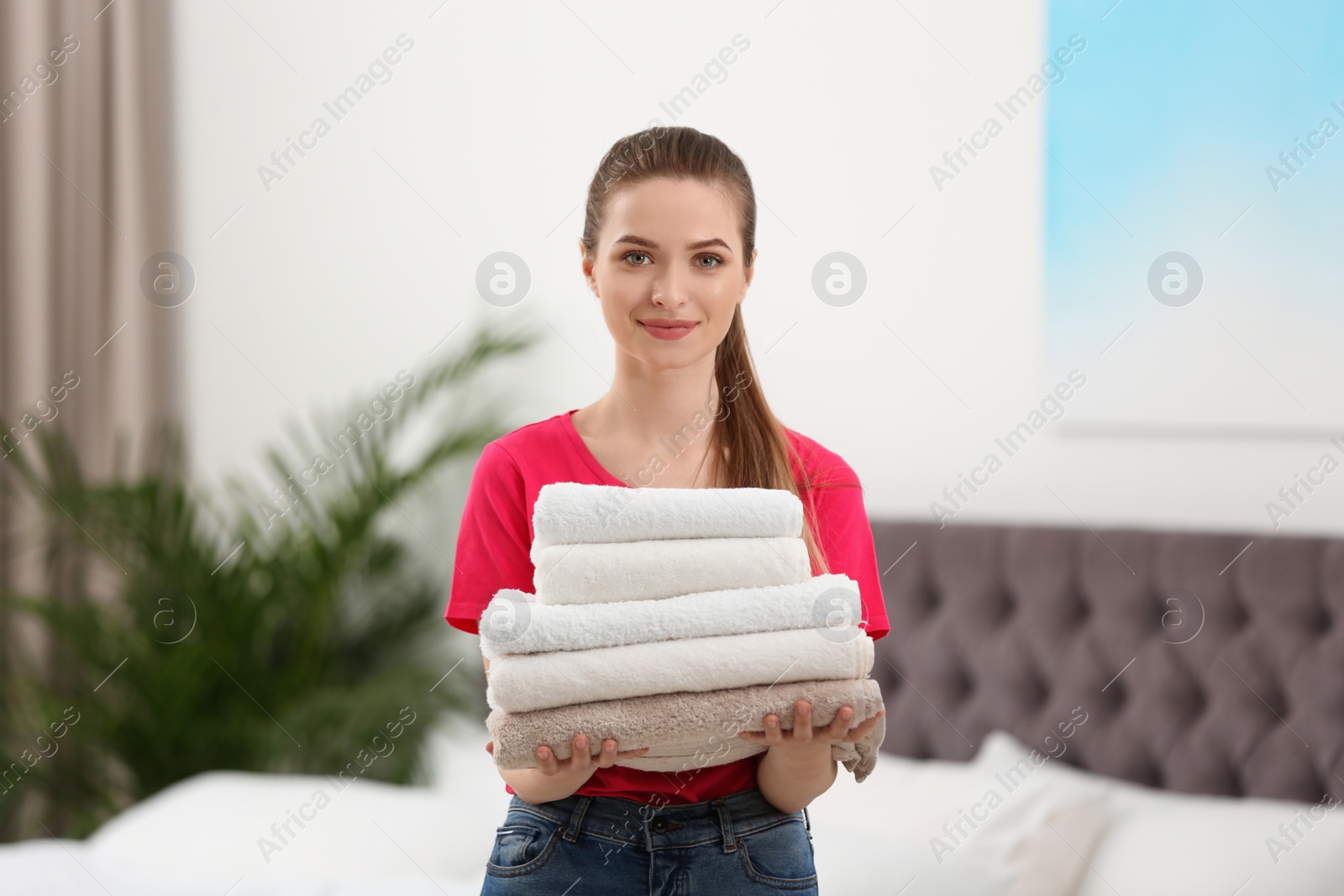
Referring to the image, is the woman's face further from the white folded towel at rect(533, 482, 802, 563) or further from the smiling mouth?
the white folded towel at rect(533, 482, 802, 563)

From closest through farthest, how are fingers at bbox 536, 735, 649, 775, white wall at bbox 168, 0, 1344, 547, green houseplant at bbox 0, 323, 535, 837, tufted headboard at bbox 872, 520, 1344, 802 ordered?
fingers at bbox 536, 735, 649, 775
tufted headboard at bbox 872, 520, 1344, 802
white wall at bbox 168, 0, 1344, 547
green houseplant at bbox 0, 323, 535, 837

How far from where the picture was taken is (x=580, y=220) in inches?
106

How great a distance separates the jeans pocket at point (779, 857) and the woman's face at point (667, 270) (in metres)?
0.43

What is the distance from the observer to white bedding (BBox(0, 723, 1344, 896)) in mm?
1722

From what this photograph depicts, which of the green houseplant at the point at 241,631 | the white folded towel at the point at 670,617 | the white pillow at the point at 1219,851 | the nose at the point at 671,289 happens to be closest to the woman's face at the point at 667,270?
the nose at the point at 671,289

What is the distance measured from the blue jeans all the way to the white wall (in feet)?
4.60

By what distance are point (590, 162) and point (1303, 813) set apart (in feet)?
6.29

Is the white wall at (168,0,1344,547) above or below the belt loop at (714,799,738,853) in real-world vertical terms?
above

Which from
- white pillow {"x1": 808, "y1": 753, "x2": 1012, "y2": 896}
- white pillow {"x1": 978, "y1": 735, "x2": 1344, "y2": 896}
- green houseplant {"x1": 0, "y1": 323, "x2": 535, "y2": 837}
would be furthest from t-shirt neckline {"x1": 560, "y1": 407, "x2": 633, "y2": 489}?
green houseplant {"x1": 0, "y1": 323, "x2": 535, "y2": 837}

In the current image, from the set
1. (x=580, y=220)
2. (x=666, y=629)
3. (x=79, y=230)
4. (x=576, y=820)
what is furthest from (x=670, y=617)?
(x=79, y=230)

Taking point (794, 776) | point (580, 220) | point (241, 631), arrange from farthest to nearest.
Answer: point (241, 631) → point (580, 220) → point (794, 776)

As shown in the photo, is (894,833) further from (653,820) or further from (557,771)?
(557,771)

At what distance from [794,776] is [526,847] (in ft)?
0.81

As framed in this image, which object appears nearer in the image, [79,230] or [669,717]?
[669,717]
